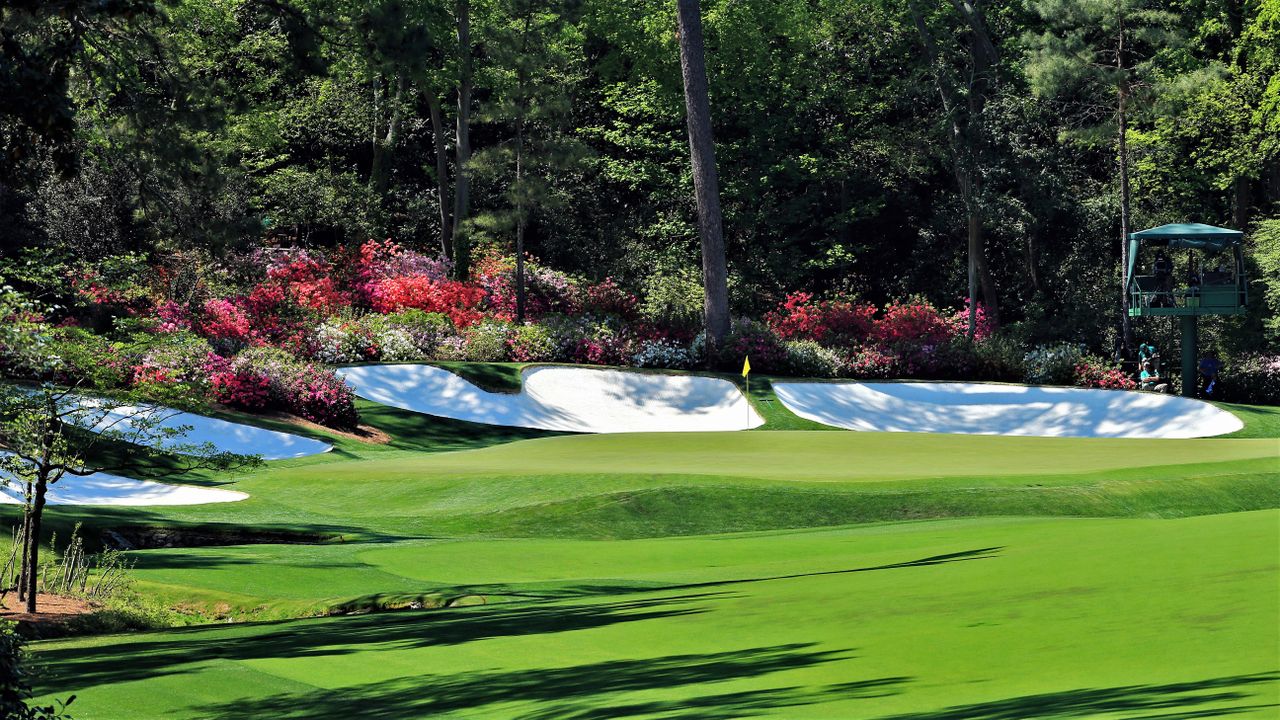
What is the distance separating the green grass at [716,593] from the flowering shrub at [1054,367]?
44.8ft

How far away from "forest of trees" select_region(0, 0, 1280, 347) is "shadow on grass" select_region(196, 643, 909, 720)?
A: 29.4 metres

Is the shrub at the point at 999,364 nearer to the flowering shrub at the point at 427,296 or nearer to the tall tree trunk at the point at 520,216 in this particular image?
the tall tree trunk at the point at 520,216

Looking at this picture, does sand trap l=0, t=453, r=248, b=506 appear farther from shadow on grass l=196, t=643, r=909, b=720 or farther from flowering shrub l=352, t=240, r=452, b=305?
flowering shrub l=352, t=240, r=452, b=305

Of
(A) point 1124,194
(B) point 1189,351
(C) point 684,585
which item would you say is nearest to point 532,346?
(B) point 1189,351

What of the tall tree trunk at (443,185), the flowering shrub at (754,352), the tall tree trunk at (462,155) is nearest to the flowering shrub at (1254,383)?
the flowering shrub at (754,352)

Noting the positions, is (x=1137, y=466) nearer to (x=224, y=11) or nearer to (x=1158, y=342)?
(x=1158, y=342)

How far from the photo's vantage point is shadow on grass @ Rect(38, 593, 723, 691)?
7.78 metres

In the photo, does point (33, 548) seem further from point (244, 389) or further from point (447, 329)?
point (447, 329)

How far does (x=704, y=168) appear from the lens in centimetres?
3403

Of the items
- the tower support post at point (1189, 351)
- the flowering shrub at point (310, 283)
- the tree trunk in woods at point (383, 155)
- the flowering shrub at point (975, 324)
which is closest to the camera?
the tower support post at point (1189, 351)

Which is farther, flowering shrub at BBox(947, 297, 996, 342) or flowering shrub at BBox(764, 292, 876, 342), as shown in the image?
flowering shrub at BBox(947, 297, 996, 342)

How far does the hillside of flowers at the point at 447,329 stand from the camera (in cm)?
2672

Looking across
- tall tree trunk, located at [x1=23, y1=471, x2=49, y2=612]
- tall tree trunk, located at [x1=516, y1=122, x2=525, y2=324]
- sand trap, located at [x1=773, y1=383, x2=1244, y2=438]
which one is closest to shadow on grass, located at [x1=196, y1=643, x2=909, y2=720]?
tall tree trunk, located at [x1=23, y1=471, x2=49, y2=612]

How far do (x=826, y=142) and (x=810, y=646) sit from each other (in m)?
38.1
